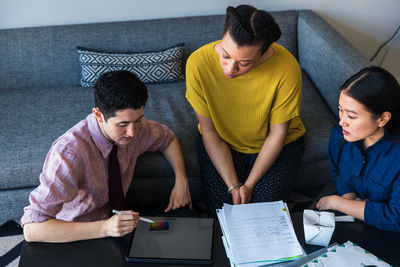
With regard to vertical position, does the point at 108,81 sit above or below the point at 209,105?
above

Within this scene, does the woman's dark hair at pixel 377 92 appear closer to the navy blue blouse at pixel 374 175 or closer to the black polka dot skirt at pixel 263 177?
the navy blue blouse at pixel 374 175

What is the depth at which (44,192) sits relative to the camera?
1.21 m

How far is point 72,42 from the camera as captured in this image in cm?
227

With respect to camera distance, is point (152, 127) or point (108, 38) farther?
point (108, 38)

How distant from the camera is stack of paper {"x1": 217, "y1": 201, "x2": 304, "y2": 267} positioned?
1164 millimetres

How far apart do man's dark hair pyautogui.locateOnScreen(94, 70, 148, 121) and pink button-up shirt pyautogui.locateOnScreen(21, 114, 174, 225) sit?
0.12 m

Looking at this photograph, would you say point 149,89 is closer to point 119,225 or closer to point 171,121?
point 171,121

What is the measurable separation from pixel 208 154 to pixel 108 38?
992mm

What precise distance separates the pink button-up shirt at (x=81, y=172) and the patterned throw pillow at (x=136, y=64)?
63cm

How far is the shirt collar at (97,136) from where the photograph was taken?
1.37 metres

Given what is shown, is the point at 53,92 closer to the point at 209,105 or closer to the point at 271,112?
the point at 209,105

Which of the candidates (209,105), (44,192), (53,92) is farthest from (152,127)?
(53,92)

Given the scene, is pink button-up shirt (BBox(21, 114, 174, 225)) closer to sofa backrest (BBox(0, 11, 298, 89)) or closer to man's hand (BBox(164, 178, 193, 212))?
man's hand (BBox(164, 178, 193, 212))

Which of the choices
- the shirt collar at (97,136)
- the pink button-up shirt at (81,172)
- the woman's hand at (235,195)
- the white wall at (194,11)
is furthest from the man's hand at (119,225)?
the white wall at (194,11)
